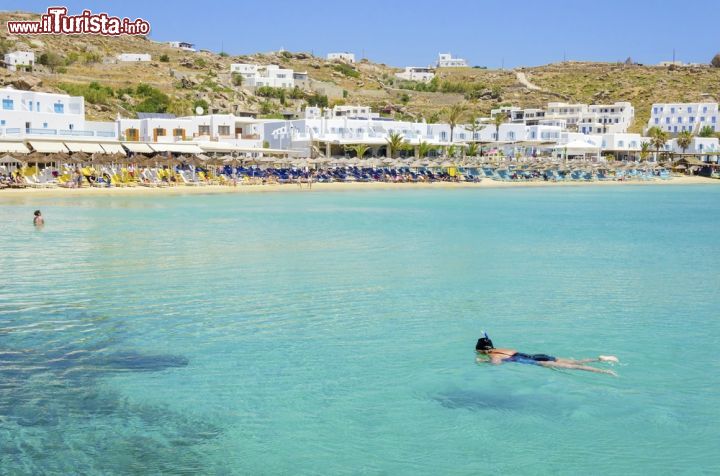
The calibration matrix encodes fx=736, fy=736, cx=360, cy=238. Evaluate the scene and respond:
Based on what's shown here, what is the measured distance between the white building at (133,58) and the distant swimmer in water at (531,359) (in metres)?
101

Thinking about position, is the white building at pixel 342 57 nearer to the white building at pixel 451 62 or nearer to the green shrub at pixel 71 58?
the white building at pixel 451 62

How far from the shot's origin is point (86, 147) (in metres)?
38.6

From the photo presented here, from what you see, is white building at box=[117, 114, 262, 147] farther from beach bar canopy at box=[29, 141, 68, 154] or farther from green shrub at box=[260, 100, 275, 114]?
green shrub at box=[260, 100, 275, 114]

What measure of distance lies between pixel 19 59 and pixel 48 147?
55.9 metres

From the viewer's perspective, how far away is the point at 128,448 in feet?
22.0

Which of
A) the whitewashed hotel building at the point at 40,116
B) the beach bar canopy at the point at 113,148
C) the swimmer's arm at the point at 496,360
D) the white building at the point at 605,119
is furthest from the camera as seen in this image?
the white building at the point at 605,119

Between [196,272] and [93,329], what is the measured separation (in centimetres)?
494

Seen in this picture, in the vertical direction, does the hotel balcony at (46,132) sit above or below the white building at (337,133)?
below

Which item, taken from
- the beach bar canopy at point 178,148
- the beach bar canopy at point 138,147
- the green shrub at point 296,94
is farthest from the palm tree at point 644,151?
the beach bar canopy at point 138,147

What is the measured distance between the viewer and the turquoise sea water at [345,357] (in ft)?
22.3

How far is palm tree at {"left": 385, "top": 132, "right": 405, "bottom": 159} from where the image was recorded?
5809cm

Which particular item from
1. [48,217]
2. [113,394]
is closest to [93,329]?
[113,394]

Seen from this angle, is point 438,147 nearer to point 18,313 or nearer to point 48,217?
point 48,217

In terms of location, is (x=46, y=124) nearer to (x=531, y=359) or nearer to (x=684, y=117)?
(x=531, y=359)
